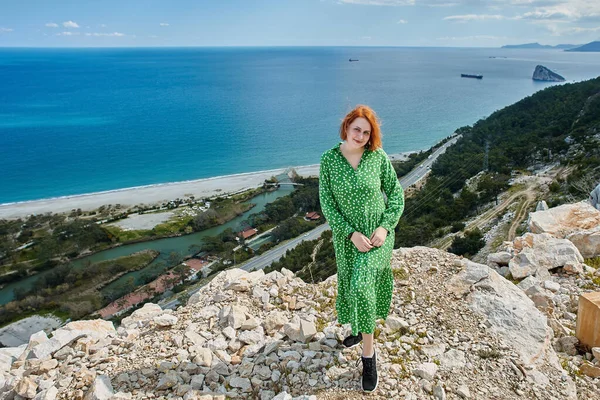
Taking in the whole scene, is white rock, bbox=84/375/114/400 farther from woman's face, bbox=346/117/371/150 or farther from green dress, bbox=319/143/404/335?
woman's face, bbox=346/117/371/150

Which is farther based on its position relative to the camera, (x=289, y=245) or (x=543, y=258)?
(x=289, y=245)

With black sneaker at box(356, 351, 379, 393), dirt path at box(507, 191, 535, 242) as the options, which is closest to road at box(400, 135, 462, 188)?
dirt path at box(507, 191, 535, 242)

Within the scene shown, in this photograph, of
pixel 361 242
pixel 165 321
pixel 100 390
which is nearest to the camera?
pixel 361 242

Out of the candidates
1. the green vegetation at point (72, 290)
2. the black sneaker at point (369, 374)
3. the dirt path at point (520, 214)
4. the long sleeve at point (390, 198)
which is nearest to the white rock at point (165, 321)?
the black sneaker at point (369, 374)

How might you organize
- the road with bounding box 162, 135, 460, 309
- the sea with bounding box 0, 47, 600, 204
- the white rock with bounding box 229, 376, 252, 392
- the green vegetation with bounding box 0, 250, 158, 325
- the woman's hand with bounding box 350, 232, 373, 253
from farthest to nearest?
the sea with bounding box 0, 47, 600, 204
the road with bounding box 162, 135, 460, 309
the green vegetation with bounding box 0, 250, 158, 325
the white rock with bounding box 229, 376, 252, 392
the woman's hand with bounding box 350, 232, 373, 253

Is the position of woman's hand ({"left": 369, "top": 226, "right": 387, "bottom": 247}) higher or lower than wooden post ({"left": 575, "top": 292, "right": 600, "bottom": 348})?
higher

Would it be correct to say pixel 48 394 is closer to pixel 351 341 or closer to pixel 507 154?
pixel 351 341

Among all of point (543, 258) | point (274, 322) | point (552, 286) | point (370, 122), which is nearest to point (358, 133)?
point (370, 122)
